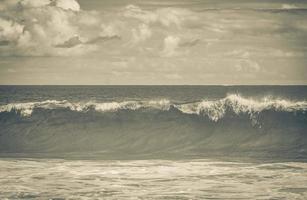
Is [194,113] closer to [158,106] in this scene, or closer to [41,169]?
[158,106]

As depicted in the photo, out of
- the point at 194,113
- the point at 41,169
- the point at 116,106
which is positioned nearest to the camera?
the point at 41,169

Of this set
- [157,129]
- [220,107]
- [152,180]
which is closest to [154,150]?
[157,129]

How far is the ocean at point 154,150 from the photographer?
14.2m

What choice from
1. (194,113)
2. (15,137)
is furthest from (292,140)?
(15,137)

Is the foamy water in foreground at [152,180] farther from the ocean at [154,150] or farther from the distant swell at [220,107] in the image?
the distant swell at [220,107]

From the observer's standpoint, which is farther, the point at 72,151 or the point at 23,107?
the point at 23,107

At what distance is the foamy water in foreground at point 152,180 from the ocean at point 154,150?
26 millimetres

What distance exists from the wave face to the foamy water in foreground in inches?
148

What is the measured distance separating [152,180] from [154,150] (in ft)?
29.8

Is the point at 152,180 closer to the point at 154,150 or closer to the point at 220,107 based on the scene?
the point at 154,150

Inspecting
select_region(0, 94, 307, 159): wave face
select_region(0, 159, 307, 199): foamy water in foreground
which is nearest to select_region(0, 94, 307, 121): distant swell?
select_region(0, 94, 307, 159): wave face

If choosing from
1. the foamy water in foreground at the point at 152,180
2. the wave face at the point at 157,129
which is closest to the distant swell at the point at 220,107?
the wave face at the point at 157,129

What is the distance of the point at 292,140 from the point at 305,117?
4.30 m

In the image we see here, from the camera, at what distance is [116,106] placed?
3400 cm
